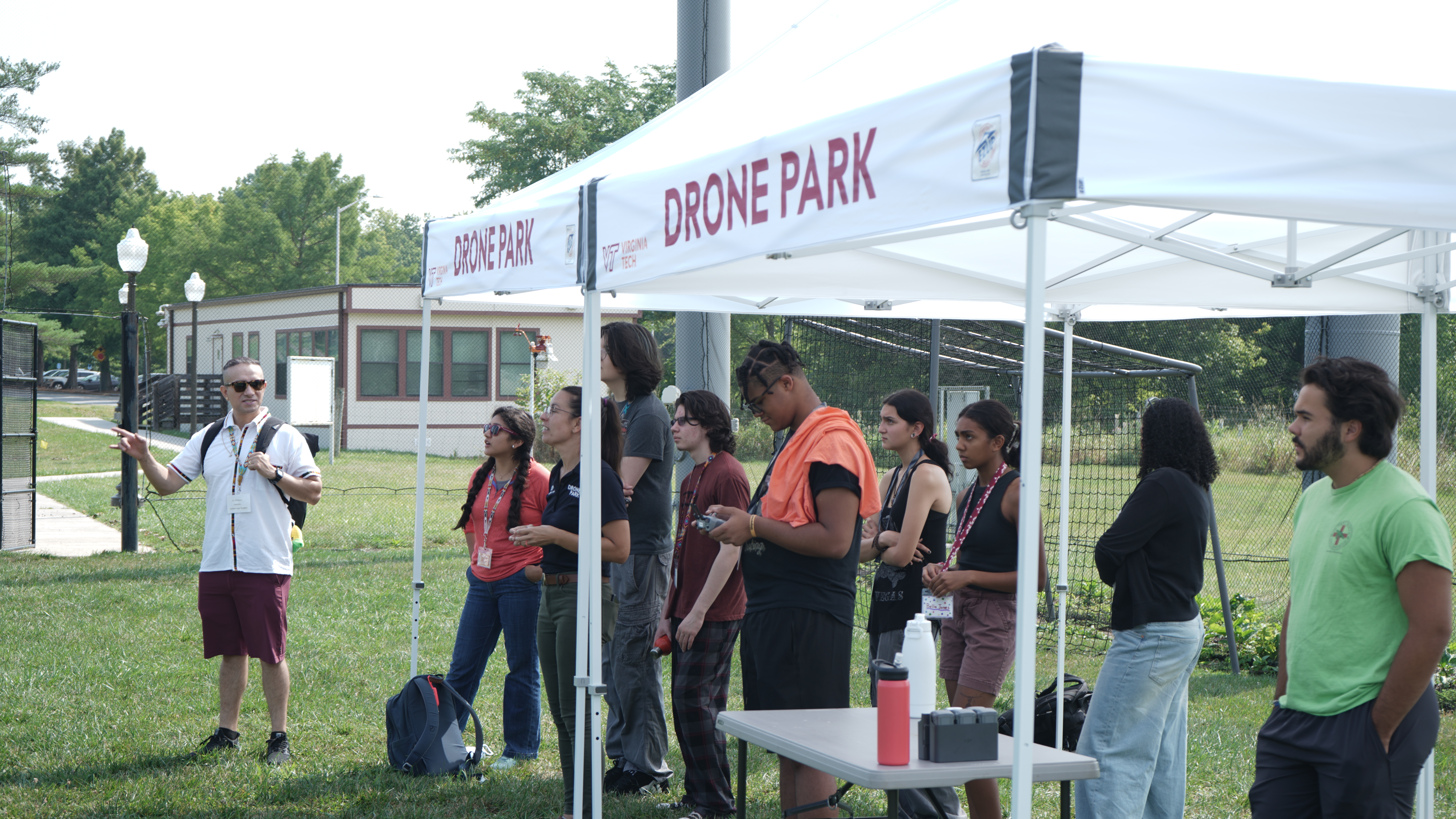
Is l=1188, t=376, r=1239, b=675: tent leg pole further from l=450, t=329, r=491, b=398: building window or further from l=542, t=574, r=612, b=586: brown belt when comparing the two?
l=450, t=329, r=491, b=398: building window

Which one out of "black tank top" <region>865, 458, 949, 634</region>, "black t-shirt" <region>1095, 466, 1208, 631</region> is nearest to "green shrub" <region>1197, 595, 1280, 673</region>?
"black tank top" <region>865, 458, 949, 634</region>

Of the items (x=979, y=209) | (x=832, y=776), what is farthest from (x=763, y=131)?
(x=832, y=776)

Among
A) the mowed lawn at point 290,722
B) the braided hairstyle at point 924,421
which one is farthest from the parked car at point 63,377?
the braided hairstyle at point 924,421

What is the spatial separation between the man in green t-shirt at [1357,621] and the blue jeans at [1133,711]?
867 millimetres

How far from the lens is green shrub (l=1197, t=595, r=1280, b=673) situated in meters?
8.30

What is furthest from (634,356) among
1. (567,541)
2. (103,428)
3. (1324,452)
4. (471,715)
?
(103,428)

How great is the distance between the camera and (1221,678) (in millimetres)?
7949

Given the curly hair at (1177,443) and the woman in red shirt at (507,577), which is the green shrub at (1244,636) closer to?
Answer: the curly hair at (1177,443)

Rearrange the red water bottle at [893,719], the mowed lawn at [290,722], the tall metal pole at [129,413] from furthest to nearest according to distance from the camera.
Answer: the tall metal pole at [129,413], the mowed lawn at [290,722], the red water bottle at [893,719]

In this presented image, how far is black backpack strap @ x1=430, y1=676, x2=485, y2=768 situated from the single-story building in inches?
927

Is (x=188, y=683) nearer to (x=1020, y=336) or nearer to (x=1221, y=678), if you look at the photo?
(x=1221, y=678)

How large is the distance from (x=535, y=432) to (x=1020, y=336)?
9.12m

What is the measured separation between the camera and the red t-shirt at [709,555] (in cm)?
466

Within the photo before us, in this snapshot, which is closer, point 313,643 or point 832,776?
point 832,776
